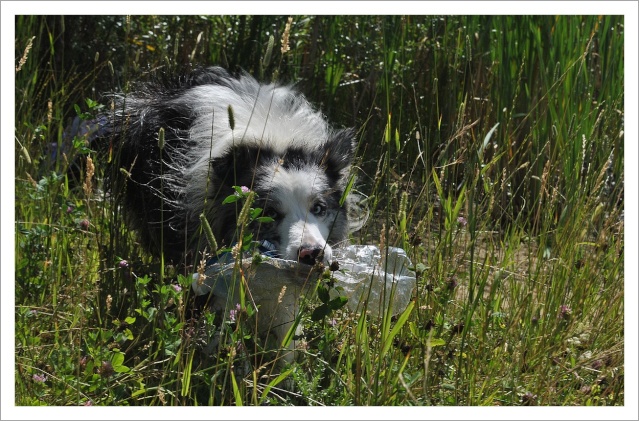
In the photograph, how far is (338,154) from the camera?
3807 mm

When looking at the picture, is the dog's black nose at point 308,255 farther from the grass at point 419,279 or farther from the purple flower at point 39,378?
the purple flower at point 39,378

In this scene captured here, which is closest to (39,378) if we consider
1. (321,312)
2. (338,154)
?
(321,312)

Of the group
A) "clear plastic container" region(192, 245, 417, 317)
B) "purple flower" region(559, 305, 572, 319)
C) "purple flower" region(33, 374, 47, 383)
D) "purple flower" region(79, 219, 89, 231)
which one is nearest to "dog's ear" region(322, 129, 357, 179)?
"clear plastic container" region(192, 245, 417, 317)

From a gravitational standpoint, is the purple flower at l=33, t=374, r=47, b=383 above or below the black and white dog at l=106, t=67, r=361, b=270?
below

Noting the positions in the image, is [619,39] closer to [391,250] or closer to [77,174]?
[391,250]

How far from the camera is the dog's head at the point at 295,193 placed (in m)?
3.20

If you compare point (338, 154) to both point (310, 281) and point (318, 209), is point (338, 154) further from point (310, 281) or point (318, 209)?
point (310, 281)

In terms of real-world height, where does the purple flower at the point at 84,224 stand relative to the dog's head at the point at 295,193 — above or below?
below

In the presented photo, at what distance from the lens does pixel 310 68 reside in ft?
17.9

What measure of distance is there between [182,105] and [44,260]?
2.90 ft

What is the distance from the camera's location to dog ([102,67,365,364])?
345cm

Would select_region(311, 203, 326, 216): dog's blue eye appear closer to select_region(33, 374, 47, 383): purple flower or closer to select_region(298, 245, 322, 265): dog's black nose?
select_region(298, 245, 322, 265): dog's black nose

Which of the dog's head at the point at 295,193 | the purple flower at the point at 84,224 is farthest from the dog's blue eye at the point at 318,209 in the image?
the purple flower at the point at 84,224

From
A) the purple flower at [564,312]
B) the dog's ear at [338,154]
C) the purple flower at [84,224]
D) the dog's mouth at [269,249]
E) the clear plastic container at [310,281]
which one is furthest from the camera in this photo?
the dog's ear at [338,154]
